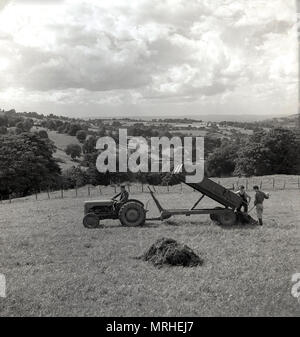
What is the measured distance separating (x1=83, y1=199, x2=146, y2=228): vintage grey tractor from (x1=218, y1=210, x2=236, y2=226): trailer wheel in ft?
10.1

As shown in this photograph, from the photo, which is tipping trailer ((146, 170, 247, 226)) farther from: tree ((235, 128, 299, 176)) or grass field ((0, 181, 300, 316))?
tree ((235, 128, 299, 176))

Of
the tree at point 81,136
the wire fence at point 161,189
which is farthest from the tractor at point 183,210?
the tree at point 81,136

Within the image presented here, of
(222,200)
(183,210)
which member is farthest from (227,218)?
(183,210)

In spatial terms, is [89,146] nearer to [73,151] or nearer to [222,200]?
[73,151]

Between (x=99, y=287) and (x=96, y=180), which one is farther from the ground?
(x=99, y=287)

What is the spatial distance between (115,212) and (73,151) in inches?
3386

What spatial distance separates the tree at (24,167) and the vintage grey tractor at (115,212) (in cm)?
3718

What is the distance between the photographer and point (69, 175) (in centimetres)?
6962

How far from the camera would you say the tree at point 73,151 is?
101325mm

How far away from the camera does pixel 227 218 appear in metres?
17.4

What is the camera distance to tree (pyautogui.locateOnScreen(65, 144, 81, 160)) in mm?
101325
